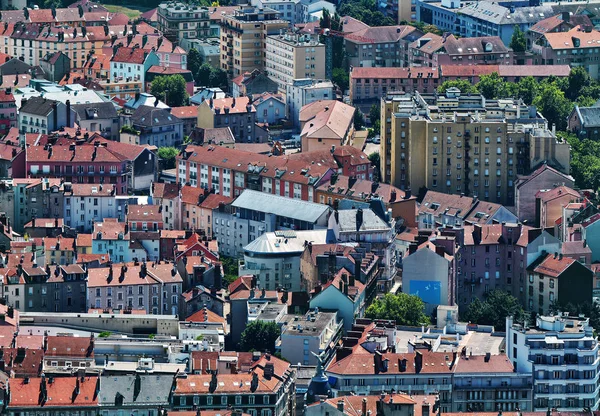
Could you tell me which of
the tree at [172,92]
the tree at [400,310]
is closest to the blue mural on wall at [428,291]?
the tree at [400,310]

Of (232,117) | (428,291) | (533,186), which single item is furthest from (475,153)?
(232,117)

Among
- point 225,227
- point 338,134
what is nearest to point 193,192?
point 225,227

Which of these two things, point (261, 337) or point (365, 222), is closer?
point (261, 337)

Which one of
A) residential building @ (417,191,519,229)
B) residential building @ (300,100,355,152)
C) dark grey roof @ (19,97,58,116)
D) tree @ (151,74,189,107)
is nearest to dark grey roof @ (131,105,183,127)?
dark grey roof @ (19,97,58,116)

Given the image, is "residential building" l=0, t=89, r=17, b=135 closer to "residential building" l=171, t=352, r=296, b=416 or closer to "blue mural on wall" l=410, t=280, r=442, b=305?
"blue mural on wall" l=410, t=280, r=442, b=305

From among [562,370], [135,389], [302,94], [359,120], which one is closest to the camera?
[135,389]

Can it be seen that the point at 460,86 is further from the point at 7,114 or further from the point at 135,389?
the point at 135,389

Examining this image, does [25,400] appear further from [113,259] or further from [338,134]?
[338,134]
